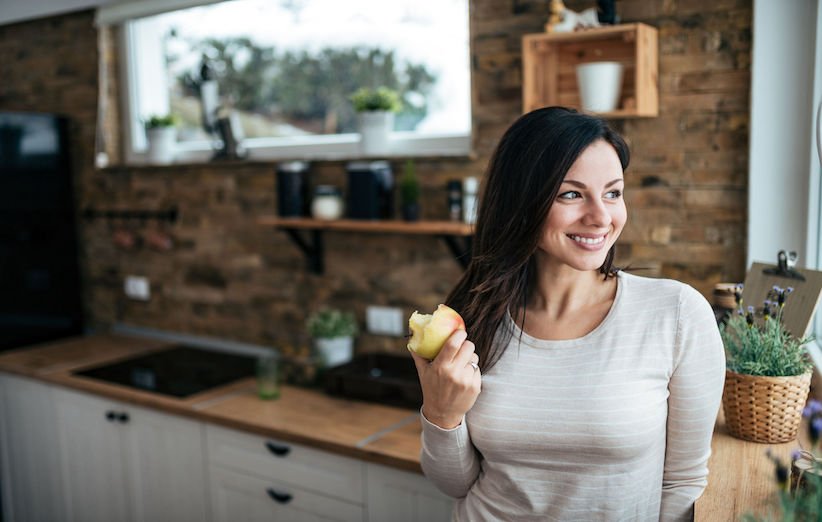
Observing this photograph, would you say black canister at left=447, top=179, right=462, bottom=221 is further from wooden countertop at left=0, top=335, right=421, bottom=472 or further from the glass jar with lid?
wooden countertop at left=0, top=335, right=421, bottom=472

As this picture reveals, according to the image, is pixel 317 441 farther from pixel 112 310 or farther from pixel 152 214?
pixel 112 310

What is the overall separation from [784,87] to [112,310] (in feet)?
10.1

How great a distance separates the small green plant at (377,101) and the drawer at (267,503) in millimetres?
1274

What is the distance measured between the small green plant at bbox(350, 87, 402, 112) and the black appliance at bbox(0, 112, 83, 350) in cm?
172

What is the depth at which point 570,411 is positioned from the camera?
1.36 meters

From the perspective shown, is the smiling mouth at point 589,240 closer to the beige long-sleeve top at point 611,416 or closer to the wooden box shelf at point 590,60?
the beige long-sleeve top at point 611,416

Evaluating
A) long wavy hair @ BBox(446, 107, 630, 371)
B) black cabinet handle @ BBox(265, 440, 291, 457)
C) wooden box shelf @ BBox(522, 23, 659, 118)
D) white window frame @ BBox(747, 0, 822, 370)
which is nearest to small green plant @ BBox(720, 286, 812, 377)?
long wavy hair @ BBox(446, 107, 630, 371)

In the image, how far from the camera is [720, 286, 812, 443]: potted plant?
5.00ft

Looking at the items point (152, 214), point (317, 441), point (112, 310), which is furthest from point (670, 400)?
point (112, 310)

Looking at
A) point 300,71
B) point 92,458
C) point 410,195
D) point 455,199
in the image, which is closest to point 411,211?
point 410,195

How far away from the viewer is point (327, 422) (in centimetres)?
244

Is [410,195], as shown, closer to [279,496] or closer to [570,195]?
[279,496]

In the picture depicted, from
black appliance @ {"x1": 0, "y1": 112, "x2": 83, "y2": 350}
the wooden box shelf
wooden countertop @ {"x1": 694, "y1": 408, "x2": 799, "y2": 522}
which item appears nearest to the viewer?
wooden countertop @ {"x1": 694, "y1": 408, "x2": 799, "y2": 522}

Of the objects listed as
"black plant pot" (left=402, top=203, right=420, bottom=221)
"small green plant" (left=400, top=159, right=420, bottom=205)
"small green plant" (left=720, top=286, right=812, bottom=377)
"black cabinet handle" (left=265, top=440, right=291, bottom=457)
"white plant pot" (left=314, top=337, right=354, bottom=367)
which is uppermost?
"small green plant" (left=400, top=159, right=420, bottom=205)
